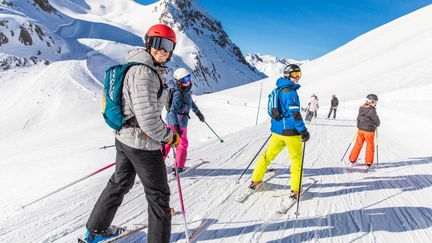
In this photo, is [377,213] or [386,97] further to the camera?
[386,97]

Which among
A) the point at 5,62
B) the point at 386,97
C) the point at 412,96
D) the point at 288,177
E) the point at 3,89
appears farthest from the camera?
the point at 5,62

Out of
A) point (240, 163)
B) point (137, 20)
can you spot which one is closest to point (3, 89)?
point (240, 163)

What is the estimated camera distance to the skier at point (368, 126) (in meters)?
7.61

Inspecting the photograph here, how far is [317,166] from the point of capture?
7.68 m

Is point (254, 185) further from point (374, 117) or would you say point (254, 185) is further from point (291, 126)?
point (374, 117)

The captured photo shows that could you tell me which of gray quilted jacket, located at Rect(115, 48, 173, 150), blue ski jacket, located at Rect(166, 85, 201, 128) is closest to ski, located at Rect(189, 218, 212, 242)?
gray quilted jacket, located at Rect(115, 48, 173, 150)

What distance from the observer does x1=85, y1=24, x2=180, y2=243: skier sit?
109 inches

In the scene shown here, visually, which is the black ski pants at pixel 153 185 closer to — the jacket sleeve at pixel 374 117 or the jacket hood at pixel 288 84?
the jacket hood at pixel 288 84

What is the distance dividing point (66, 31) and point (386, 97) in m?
78.5

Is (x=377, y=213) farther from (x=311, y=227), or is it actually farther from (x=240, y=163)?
(x=240, y=163)

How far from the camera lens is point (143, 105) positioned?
274cm

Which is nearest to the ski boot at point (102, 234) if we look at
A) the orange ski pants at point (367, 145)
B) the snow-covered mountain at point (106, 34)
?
the orange ski pants at point (367, 145)

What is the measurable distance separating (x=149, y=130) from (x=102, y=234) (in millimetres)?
1471

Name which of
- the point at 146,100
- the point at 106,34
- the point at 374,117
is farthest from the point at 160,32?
the point at 106,34
